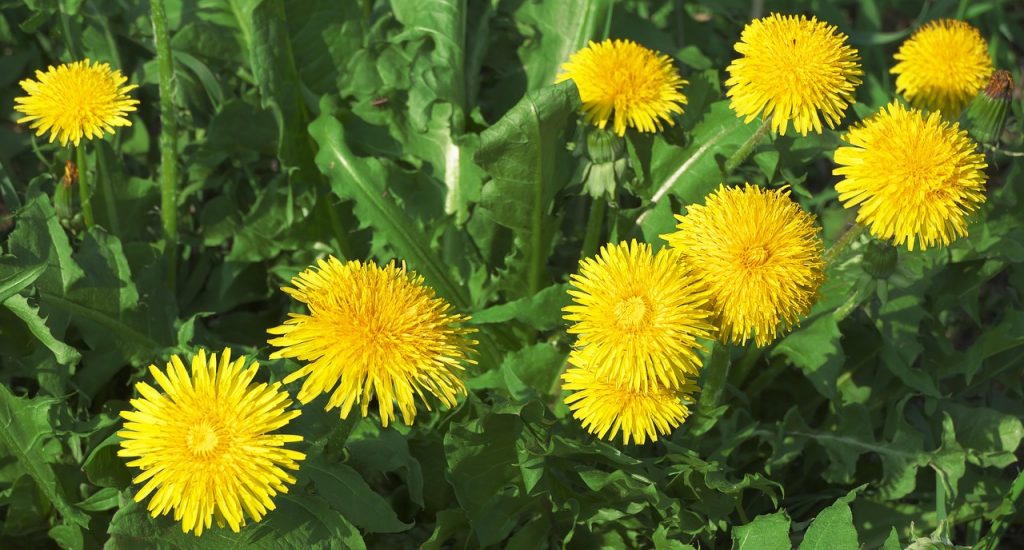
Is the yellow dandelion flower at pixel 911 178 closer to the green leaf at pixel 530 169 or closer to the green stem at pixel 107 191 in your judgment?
the green leaf at pixel 530 169

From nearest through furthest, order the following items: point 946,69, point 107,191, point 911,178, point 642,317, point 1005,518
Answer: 1. point 642,317
2. point 911,178
3. point 1005,518
4. point 946,69
5. point 107,191

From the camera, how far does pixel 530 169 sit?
2.67m

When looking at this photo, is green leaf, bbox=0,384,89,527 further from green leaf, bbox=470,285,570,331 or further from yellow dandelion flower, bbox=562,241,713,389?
yellow dandelion flower, bbox=562,241,713,389

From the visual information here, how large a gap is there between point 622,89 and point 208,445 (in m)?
1.45

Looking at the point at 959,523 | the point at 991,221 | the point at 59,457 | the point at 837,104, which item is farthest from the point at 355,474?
the point at 991,221

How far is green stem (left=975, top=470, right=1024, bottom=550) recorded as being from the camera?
8.54 ft

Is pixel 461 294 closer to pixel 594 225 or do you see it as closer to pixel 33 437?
pixel 594 225

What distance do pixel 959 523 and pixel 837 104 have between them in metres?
1.49

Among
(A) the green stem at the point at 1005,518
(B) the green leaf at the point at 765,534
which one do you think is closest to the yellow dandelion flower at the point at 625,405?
(B) the green leaf at the point at 765,534

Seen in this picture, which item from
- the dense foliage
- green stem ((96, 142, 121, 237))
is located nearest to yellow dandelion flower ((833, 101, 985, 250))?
the dense foliage

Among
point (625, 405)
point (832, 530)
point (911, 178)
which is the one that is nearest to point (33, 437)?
point (625, 405)

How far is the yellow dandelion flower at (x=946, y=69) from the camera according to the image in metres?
2.83

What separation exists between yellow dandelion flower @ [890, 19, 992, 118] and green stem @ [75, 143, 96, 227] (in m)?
2.40

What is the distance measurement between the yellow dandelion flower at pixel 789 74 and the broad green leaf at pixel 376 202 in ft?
3.42
